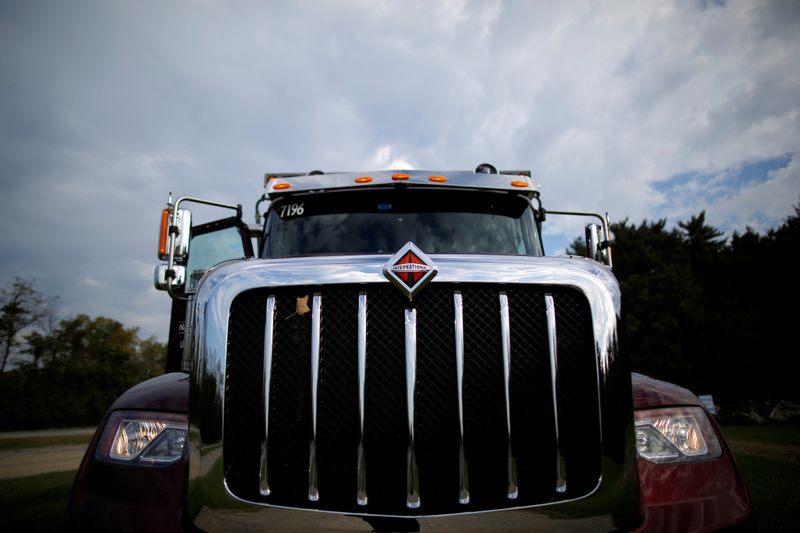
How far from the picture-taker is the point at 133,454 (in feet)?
6.94

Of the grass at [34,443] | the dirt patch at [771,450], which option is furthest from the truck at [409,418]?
the grass at [34,443]

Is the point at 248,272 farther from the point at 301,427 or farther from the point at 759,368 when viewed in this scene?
the point at 759,368

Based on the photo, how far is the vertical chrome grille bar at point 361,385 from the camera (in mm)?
1942

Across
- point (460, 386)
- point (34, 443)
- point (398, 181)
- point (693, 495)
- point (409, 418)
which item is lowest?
point (34, 443)

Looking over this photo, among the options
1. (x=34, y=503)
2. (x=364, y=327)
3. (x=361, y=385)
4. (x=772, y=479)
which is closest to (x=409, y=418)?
(x=361, y=385)

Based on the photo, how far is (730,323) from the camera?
38.7 metres

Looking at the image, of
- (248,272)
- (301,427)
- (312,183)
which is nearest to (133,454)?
(301,427)

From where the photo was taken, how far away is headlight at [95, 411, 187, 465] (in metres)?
2.09

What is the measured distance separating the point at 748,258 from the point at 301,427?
165ft

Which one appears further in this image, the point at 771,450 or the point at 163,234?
the point at 771,450

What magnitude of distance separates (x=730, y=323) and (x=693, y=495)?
4447 cm

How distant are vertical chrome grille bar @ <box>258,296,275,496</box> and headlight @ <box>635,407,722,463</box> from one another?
158 centimetres

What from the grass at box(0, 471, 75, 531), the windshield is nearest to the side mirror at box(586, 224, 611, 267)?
the windshield

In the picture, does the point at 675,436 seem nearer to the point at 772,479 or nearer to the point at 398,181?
the point at 398,181
